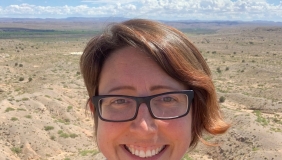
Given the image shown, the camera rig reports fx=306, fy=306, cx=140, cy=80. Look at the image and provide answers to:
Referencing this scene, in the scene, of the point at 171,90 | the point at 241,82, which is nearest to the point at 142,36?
the point at 171,90

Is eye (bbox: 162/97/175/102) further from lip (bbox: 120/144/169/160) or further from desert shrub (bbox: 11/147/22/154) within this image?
desert shrub (bbox: 11/147/22/154)

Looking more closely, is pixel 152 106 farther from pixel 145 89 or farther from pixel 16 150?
pixel 16 150

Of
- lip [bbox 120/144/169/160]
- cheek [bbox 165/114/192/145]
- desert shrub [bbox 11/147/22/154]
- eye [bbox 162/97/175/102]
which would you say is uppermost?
eye [bbox 162/97/175/102]

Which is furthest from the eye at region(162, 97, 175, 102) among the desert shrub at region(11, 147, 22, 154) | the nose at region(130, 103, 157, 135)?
the desert shrub at region(11, 147, 22, 154)

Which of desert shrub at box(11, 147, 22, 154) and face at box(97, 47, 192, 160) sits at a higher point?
face at box(97, 47, 192, 160)

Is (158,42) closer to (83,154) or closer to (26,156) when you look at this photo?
(83,154)

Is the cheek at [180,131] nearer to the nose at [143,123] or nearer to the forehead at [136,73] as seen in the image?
the nose at [143,123]
